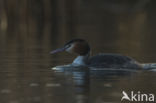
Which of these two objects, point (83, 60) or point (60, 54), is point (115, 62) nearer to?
point (83, 60)

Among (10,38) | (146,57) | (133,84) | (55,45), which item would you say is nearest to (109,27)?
(10,38)

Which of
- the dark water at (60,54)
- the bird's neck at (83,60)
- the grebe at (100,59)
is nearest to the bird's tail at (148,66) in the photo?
the grebe at (100,59)

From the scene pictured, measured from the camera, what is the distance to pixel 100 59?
11.4 m

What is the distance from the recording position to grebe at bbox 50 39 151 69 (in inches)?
441

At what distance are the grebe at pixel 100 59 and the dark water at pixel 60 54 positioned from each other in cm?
29

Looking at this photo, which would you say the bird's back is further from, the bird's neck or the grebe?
the bird's neck

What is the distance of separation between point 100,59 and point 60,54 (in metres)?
2.93

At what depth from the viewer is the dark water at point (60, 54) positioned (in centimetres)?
859

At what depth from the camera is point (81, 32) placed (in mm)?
21016

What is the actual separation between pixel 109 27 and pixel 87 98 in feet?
53.7

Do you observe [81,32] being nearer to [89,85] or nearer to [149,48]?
[149,48]

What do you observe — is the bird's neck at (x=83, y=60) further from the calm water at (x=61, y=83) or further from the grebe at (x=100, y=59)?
the calm water at (x=61, y=83)

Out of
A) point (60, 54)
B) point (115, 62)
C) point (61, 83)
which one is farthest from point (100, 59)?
point (60, 54)

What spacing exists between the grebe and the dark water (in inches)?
11.5
